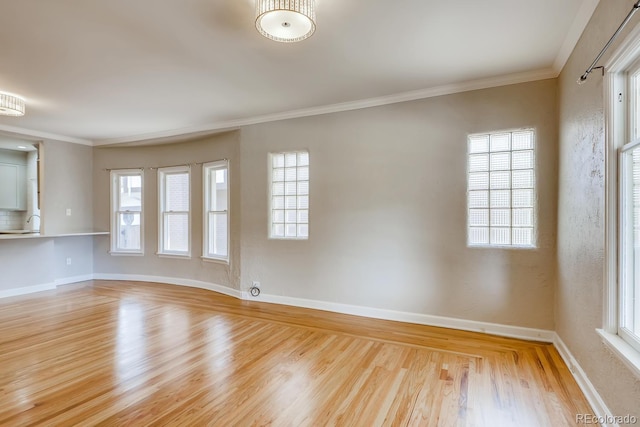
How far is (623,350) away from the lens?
1692mm

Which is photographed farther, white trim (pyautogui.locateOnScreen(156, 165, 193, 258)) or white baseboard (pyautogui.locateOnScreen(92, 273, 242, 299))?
white trim (pyautogui.locateOnScreen(156, 165, 193, 258))

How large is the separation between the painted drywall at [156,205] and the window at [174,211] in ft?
0.41

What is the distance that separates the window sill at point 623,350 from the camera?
1.56 meters

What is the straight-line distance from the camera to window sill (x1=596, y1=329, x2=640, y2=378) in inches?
61.5

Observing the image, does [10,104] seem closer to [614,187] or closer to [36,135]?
[36,135]

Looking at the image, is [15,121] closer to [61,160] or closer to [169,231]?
[61,160]

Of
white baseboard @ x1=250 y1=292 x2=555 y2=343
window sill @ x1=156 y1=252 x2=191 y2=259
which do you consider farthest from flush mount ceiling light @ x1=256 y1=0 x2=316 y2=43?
window sill @ x1=156 y1=252 x2=191 y2=259

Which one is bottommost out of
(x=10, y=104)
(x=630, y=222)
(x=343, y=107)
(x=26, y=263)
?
(x=26, y=263)

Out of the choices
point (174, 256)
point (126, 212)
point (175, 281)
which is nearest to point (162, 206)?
point (126, 212)

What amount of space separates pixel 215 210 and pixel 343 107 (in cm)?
282

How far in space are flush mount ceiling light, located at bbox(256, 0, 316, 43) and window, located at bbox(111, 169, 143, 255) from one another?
5026 mm

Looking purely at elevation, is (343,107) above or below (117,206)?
above

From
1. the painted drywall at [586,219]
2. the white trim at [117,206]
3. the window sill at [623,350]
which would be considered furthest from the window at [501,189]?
the white trim at [117,206]

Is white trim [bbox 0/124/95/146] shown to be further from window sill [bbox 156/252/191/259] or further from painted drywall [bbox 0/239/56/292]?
window sill [bbox 156/252/191/259]
